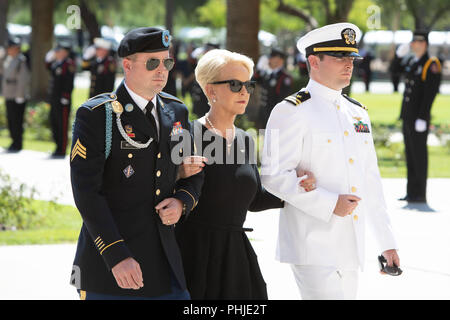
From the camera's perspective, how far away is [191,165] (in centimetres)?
405

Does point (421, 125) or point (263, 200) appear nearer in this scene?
point (263, 200)

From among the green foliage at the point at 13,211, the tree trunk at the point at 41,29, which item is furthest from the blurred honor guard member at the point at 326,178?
the tree trunk at the point at 41,29

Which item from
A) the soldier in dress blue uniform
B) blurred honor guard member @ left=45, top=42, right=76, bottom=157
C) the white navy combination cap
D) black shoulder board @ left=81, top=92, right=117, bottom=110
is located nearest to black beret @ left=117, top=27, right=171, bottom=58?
black shoulder board @ left=81, top=92, right=117, bottom=110

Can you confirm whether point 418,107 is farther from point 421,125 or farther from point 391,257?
point 391,257

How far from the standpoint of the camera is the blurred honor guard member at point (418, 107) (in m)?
10.9

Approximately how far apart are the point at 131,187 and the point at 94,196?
0.68 feet

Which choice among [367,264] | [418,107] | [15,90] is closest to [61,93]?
[15,90]

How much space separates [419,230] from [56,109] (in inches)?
350

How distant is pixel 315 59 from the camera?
452cm

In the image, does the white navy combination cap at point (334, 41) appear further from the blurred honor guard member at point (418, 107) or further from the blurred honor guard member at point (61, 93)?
the blurred honor guard member at point (61, 93)

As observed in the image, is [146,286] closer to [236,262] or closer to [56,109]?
[236,262]

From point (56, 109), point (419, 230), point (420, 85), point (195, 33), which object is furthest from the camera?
point (195, 33)
